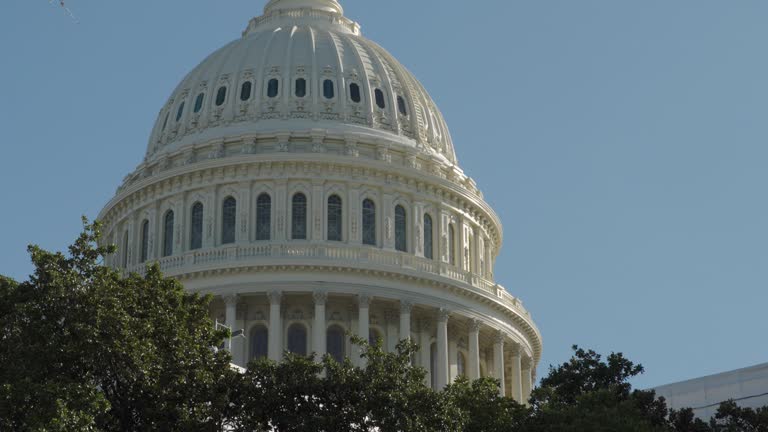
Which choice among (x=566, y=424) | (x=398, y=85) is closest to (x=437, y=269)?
(x=398, y=85)

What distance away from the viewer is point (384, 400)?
49.3 metres

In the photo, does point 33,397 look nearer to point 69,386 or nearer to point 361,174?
point 69,386

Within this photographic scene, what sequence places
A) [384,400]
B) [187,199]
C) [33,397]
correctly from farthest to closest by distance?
1. [187,199]
2. [384,400]
3. [33,397]

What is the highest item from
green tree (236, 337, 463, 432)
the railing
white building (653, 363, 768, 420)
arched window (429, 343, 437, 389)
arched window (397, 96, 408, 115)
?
arched window (397, 96, 408, 115)

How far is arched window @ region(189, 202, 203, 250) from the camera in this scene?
9362cm

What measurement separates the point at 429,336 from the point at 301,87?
1613 centimetres

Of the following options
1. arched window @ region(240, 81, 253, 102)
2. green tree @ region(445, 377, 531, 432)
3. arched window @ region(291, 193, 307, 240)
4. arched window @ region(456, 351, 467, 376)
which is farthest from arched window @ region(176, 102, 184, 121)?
green tree @ region(445, 377, 531, 432)

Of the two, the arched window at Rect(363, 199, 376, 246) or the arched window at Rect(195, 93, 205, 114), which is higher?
the arched window at Rect(195, 93, 205, 114)

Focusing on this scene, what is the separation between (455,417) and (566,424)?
491cm

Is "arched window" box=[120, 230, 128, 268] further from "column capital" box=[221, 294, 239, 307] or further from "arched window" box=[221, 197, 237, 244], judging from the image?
"column capital" box=[221, 294, 239, 307]

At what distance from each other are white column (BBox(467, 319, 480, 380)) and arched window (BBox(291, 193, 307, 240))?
383 inches

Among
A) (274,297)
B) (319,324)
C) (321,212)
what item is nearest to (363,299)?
(319,324)

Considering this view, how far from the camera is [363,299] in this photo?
8894 cm

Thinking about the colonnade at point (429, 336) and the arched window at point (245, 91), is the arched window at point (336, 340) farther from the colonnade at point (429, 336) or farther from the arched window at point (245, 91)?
the arched window at point (245, 91)
